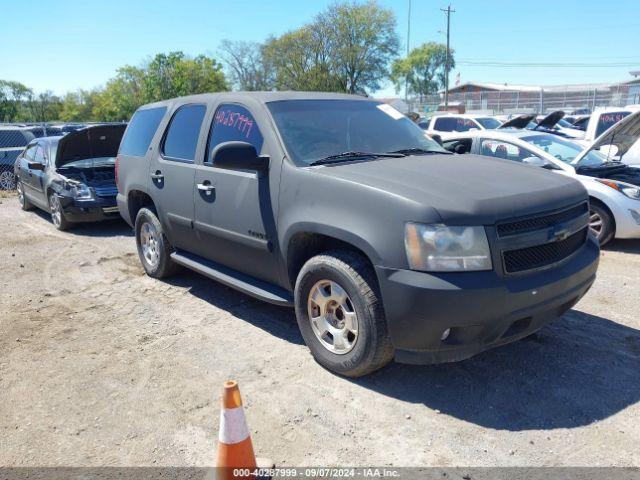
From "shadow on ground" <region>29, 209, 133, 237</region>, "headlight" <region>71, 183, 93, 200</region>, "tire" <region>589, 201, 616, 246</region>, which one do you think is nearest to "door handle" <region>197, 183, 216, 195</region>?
"shadow on ground" <region>29, 209, 133, 237</region>

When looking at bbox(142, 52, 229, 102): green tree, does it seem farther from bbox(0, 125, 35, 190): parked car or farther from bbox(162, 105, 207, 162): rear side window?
bbox(162, 105, 207, 162): rear side window

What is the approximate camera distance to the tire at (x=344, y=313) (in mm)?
3205

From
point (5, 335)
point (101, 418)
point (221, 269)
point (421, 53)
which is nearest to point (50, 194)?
point (5, 335)

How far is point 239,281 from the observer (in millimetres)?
4316

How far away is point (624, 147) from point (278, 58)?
5055 cm

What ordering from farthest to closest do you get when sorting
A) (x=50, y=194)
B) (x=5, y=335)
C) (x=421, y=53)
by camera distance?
1. (x=421, y=53)
2. (x=50, y=194)
3. (x=5, y=335)

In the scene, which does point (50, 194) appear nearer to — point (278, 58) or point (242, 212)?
point (242, 212)

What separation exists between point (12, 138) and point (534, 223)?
1620cm

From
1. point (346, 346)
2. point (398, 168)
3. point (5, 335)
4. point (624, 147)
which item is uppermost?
point (398, 168)

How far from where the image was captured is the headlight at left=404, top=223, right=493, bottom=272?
2.93m

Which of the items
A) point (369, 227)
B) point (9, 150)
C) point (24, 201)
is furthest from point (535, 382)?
point (9, 150)

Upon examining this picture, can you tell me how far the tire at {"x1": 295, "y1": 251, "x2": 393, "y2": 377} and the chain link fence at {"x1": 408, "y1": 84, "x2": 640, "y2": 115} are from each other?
30856 millimetres

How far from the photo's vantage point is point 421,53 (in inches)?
3784

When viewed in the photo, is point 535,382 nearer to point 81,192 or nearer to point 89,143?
point 81,192
